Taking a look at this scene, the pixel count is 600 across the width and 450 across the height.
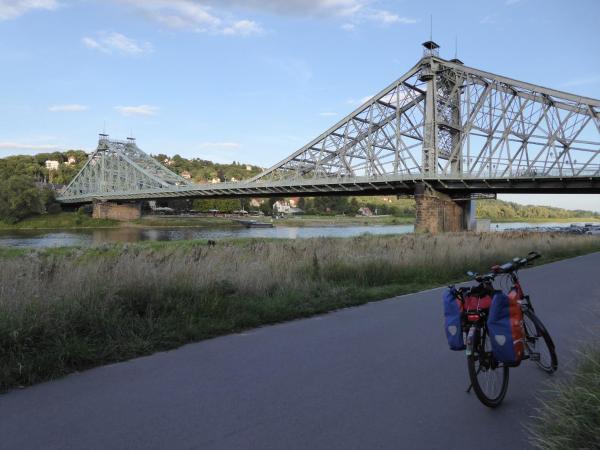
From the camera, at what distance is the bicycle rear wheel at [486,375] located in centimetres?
381

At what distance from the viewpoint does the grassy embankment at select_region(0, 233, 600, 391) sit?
4852mm

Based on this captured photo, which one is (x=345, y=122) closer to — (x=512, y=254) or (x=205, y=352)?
(x=512, y=254)

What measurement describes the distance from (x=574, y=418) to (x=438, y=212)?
41708mm

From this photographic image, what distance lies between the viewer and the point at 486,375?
3.95 m

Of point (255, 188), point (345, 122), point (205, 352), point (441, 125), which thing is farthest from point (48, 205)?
point (205, 352)

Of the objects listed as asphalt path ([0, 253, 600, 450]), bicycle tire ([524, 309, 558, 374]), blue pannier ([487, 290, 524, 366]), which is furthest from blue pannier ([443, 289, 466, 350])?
bicycle tire ([524, 309, 558, 374])

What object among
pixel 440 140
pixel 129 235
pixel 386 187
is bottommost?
pixel 129 235

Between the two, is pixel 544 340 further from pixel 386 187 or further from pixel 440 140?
pixel 440 140

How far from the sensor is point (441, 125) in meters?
50.0

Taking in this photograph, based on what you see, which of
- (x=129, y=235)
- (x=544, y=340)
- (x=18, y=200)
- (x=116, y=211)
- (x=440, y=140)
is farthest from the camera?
(x=116, y=211)

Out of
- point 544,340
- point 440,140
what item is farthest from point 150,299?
point 440,140

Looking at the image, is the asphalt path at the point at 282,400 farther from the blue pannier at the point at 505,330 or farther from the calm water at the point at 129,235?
the calm water at the point at 129,235

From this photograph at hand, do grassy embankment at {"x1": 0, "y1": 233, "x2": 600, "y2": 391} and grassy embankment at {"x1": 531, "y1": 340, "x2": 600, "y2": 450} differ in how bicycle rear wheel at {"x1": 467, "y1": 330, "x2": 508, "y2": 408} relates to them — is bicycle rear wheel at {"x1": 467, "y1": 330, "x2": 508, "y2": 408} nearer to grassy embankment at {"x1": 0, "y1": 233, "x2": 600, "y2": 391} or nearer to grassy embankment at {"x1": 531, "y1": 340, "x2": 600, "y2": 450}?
grassy embankment at {"x1": 531, "y1": 340, "x2": 600, "y2": 450}

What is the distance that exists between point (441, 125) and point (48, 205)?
62619 millimetres
